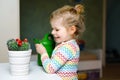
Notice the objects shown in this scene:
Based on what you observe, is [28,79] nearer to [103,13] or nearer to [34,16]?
[34,16]

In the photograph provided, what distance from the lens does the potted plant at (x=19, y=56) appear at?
1.02 meters

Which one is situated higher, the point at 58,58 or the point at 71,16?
the point at 71,16

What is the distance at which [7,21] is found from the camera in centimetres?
151

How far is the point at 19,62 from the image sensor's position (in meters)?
1.03

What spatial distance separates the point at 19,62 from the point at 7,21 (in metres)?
0.55

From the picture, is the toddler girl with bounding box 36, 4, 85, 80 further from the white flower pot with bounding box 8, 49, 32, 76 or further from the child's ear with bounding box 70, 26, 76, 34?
the white flower pot with bounding box 8, 49, 32, 76

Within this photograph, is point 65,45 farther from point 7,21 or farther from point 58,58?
point 7,21

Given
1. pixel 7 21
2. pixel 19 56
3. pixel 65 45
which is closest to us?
pixel 19 56

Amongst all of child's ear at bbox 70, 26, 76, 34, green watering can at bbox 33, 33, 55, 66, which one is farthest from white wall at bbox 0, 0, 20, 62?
child's ear at bbox 70, 26, 76, 34

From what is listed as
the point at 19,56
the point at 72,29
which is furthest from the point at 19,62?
the point at 72,29

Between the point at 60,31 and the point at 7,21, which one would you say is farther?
the point at 7,21

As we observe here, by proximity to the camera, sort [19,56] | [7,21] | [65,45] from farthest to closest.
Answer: [7,21] → [65,45] → [19,56]

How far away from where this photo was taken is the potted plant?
40.1 inches

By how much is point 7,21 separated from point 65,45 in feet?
1.70
